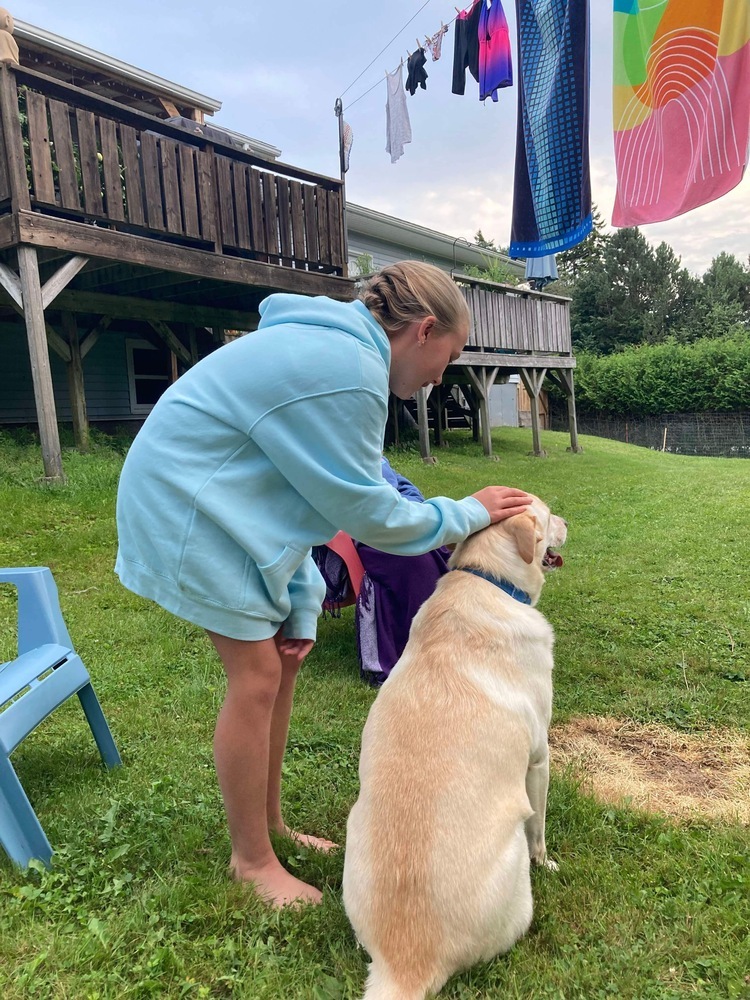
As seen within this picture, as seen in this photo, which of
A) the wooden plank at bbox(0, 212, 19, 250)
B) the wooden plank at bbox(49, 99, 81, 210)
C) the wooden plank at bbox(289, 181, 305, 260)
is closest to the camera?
the wooden plank at bbox(0, 212, 19, 250)

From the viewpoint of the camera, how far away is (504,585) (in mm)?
2223

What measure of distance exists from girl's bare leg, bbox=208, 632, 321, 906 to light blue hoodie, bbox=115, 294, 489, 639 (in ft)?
0.26

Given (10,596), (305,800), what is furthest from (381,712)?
(10,596)

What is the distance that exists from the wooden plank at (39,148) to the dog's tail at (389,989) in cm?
757

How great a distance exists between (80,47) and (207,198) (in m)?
5.74

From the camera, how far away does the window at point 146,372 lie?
1208cm

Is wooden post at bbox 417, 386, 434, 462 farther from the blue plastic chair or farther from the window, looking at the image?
the blue plastic chair

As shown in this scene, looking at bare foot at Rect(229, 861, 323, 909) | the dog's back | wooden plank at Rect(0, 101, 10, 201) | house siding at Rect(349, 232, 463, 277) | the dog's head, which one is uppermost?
house siding at Rect(349, 232, 463, 277)

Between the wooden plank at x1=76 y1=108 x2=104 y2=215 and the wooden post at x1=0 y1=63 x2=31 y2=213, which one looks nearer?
the wooden post at x1=0 y1=63 x2=31 y2=213

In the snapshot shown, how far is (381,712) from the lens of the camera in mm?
1873

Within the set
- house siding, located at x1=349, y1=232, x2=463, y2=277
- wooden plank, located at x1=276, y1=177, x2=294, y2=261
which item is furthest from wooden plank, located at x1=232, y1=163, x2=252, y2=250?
house siding, located at x1=349, y1=232, x2=463, y2=277

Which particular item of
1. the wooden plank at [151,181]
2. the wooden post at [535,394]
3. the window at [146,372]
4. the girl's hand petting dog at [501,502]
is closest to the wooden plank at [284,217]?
the wooden plank at [151,181]

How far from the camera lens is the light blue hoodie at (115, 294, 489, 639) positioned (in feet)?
5.53

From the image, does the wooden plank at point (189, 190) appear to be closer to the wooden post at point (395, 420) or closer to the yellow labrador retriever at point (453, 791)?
the wooden post at point (395, 420)
